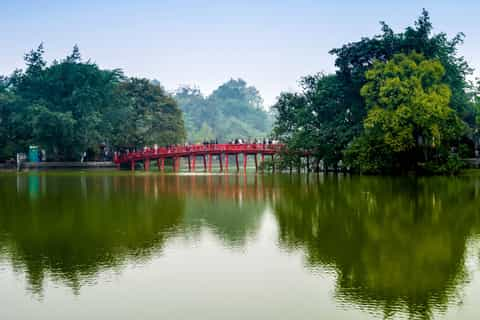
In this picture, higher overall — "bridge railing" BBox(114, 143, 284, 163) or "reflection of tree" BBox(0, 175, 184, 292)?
"bridge railing" BBox(114, 143, 284, 163)

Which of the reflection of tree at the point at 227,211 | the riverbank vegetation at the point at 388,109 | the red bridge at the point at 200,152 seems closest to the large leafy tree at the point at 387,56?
the riverbank vegetation at the point at 388,109

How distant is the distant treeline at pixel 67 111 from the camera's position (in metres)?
54.2

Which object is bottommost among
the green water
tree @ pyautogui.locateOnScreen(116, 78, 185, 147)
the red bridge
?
the green water

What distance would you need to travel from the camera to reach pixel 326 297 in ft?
30.2

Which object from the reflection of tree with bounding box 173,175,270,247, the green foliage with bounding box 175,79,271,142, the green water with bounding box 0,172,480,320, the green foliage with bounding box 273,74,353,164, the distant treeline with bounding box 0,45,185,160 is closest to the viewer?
the green water with bounding box 0,172,480,320

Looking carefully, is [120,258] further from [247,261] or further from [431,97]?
[431,97]

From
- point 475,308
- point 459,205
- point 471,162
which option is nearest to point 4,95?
point 471,162

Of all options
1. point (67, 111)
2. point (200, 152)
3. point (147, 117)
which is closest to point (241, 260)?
point (200, 152)

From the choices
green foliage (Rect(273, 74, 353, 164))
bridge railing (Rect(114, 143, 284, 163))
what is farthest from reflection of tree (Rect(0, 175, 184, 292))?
bridge railing (Rect(114, 143, 284, 163))

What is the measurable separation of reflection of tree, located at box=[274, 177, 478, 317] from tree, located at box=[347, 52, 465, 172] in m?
12.3

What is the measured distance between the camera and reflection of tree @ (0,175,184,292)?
11469 mm

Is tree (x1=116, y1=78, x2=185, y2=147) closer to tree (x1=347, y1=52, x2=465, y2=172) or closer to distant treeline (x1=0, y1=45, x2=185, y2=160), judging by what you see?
distant treeline (x1=0, y1=45, x2=185, y2=160)

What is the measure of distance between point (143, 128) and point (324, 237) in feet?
167

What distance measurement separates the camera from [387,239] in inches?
555
